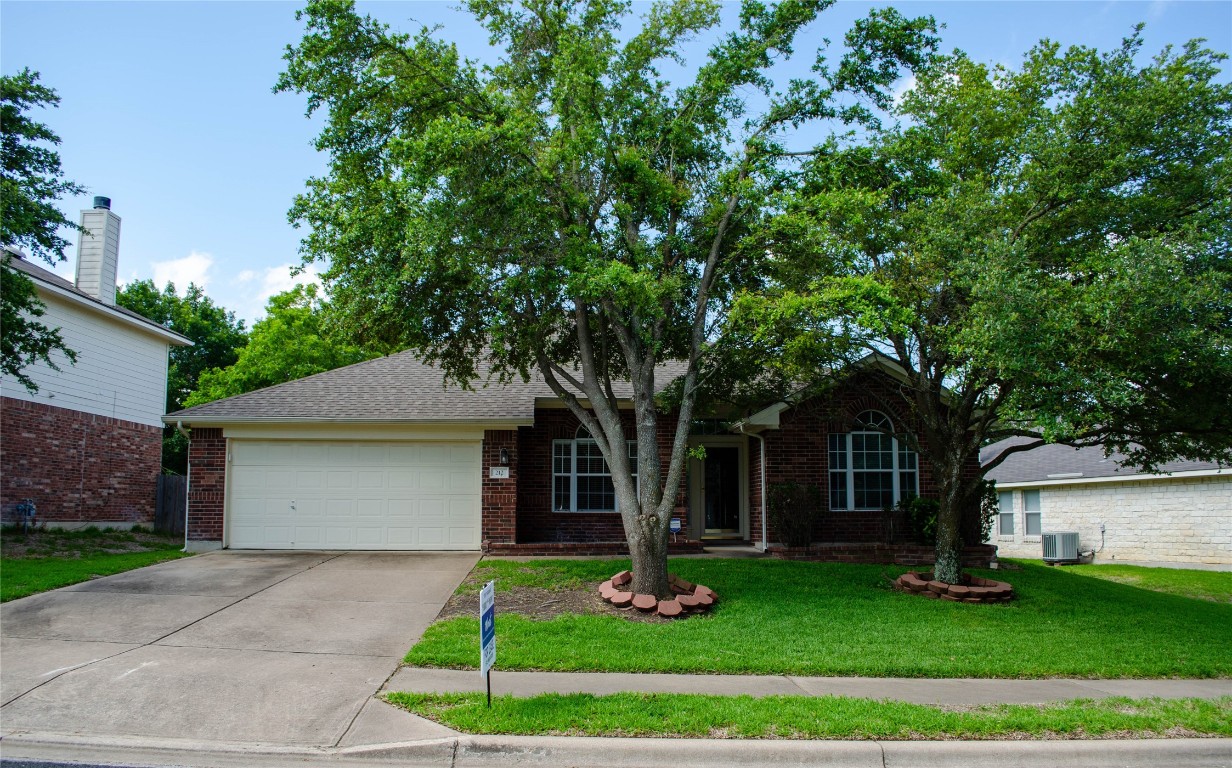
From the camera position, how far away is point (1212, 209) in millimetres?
9703

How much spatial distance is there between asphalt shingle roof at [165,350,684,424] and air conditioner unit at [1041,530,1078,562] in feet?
41.0

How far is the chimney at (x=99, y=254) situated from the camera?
20.6m

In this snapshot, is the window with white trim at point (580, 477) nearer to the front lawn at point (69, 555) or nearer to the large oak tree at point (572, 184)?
the large oak tree at point (572, 184)

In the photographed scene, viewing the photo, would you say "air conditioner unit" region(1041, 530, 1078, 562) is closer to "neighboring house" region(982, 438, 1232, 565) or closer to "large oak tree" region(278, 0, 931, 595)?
"neighboring house" region(982, 438, 1232, 565)

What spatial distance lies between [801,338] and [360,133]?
23.1 ft

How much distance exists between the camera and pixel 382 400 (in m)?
16.5

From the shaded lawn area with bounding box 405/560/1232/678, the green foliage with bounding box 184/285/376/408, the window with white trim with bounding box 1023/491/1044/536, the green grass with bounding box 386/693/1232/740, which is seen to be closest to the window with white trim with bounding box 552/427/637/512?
the shaded lawn area with bounding box 405/560/1232/678

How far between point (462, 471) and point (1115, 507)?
58.3 feet

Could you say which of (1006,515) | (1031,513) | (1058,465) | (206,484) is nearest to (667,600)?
(206,484)

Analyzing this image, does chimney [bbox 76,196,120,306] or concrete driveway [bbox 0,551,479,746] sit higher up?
chimney [bbox 76,196,120,306]

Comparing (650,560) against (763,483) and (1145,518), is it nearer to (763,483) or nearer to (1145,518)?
(763,483)

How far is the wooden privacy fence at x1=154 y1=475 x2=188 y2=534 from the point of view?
20250 millimetres

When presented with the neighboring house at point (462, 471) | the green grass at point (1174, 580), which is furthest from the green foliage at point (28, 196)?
the green grass at point (1174, 580)

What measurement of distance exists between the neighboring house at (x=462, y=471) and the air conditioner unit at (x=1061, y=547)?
844cm
